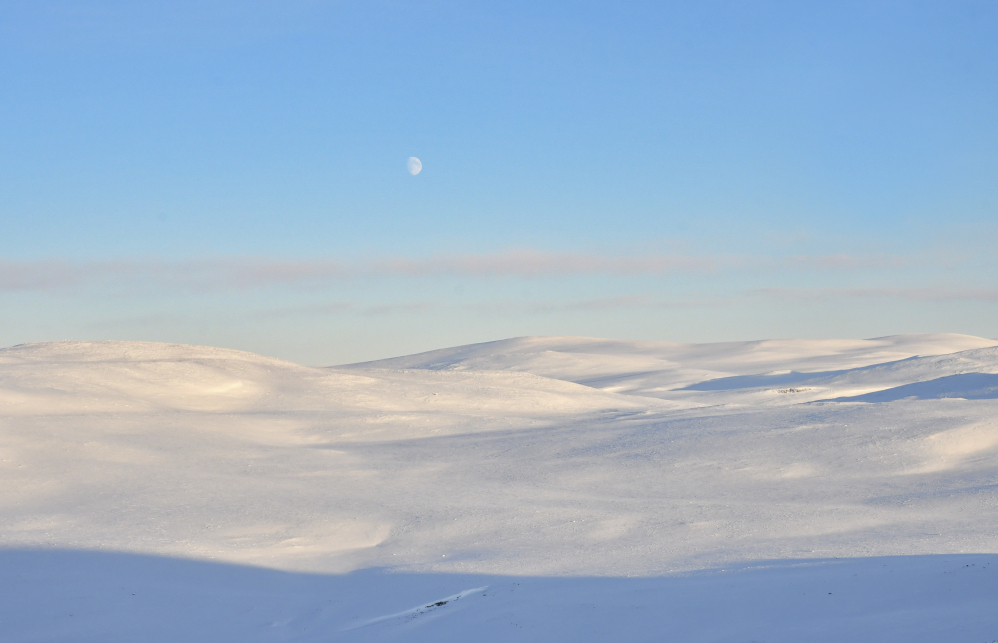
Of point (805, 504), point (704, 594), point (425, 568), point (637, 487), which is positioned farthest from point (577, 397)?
point (704, 594)

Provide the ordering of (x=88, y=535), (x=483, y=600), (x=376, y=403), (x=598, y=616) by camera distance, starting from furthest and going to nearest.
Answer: (x=376, y=403) → (x=88, y=535) → (x=483, y=600) → (x=598, y=616)

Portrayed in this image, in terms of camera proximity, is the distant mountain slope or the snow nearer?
the snow

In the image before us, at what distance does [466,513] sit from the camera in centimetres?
1095

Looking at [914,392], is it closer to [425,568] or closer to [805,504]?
[805,504]

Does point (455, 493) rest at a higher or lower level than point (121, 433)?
lower

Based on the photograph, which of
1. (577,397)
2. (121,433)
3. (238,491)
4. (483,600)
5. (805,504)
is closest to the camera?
(483,600)

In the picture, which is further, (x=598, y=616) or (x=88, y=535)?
(x=88, y=535)

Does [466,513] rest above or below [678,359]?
below

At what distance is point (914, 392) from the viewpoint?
2478 centimetres

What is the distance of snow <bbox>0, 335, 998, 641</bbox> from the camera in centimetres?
664

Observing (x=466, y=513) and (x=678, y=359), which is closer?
(x=466, y=513)

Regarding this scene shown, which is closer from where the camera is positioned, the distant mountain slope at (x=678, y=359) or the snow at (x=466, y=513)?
the snow at (x=466, y=513)

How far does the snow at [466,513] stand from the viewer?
21.8 ft

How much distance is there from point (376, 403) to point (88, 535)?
35.4 feet
